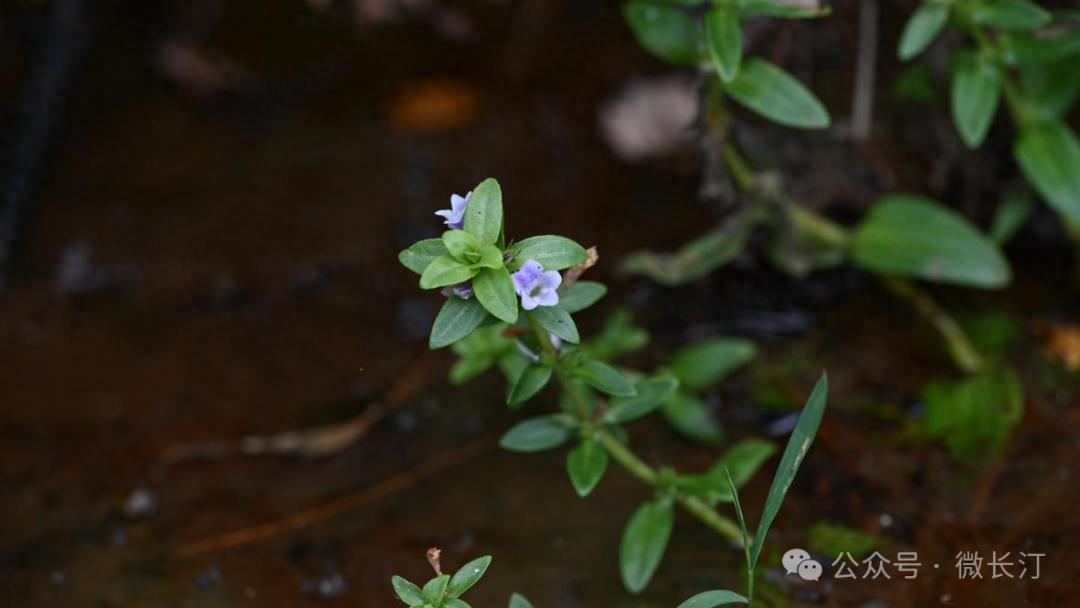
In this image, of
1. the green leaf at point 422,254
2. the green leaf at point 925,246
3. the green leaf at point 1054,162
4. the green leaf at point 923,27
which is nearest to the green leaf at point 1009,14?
the green leaf at point 923,27

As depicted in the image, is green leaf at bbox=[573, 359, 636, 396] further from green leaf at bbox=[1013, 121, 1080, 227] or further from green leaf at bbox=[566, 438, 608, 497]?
green leaf at bbox=[1013, 121, 1080, 227]

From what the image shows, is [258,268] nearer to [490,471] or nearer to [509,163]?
[509,163]

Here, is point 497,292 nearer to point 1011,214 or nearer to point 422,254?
point 422,254

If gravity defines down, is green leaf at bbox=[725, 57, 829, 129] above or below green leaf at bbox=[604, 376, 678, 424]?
above

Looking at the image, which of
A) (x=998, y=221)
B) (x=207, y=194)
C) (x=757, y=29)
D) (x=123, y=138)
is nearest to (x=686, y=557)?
(x=998, y=221)

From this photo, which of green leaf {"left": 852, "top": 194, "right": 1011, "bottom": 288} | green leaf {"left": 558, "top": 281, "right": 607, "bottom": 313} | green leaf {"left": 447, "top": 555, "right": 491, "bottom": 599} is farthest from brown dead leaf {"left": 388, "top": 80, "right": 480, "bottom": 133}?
green leaf {"left": 447, "top": 555, "right": 491, "bottom": 599}

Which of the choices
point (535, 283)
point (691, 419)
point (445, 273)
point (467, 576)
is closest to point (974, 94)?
point (691, 419)

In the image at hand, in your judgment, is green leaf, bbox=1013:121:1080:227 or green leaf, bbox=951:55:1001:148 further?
green leaf, bbox=1013:121:1080:227

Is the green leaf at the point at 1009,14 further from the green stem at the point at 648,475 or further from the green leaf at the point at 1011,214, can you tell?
the green stem at the point at 648,475
